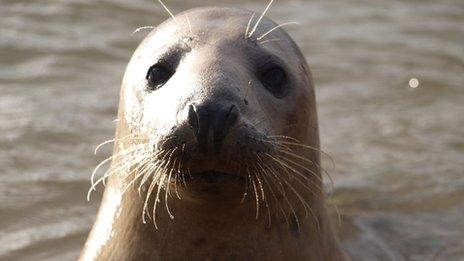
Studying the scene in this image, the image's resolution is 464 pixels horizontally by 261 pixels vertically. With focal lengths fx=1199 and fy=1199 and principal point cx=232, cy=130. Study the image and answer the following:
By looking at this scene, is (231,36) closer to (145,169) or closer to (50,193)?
(145,169)

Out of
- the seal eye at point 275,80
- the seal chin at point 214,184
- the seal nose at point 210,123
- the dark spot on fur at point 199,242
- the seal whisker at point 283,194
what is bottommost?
the dark spot on fur at point 199,242

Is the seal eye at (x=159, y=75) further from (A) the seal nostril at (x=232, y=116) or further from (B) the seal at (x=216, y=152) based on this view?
(A) the seal nostril at (x=232, y=116)

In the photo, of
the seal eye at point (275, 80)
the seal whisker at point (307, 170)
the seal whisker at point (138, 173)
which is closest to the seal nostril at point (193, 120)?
the seal whisker at point (138, 173)

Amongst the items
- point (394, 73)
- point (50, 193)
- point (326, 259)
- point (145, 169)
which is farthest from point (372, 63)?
point (145, 169)

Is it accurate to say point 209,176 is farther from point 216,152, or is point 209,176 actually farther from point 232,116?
point 232,116

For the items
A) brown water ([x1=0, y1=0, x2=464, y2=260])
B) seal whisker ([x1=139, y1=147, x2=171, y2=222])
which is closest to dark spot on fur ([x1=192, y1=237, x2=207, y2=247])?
seal whisker ([x1=139, y1=147, x2=171, y2=222])

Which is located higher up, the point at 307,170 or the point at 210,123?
the point at 210,123

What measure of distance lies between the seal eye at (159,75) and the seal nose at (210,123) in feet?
1.99

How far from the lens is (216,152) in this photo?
12.9 ft

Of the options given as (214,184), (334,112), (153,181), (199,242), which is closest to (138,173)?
(153,181)

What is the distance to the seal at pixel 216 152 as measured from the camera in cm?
402

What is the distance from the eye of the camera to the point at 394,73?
9.12 meters

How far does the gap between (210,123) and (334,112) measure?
4451 millimetres

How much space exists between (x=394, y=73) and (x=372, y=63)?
0.24 meters
